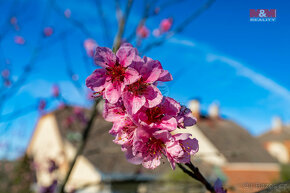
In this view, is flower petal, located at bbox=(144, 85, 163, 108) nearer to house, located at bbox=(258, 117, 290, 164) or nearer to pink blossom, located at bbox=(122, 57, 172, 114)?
pink blossom, located at bbox=(122, 57, 172, 114)

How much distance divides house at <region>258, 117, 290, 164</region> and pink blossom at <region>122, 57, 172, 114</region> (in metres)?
37.2

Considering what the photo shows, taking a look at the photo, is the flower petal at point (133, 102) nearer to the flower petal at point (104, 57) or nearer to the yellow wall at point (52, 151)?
the flower petal at point (104, 57)

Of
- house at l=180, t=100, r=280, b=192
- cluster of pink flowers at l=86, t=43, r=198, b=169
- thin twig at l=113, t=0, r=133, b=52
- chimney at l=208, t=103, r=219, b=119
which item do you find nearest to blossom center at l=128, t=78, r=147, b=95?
cluster of pink flowers at l=86, t=43, r=198, b=169

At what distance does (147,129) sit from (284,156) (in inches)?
1559

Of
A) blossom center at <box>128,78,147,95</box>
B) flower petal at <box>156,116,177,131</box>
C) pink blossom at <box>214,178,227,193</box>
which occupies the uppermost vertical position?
blossom center at <box>128,78,147,95</box>

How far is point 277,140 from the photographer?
36.8 m

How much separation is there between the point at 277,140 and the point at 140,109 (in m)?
41.0

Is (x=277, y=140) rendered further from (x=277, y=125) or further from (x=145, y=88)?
(x=145, y=88)

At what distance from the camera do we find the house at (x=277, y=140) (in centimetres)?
3517

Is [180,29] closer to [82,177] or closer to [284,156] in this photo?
[82,177]

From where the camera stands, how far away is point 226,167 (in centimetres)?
1612

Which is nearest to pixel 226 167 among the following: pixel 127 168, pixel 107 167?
pixel 127 168

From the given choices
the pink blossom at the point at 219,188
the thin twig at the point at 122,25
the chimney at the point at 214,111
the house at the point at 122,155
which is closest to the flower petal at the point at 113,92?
the pink blossom at the point at 219,188

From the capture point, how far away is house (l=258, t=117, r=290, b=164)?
35.2m
